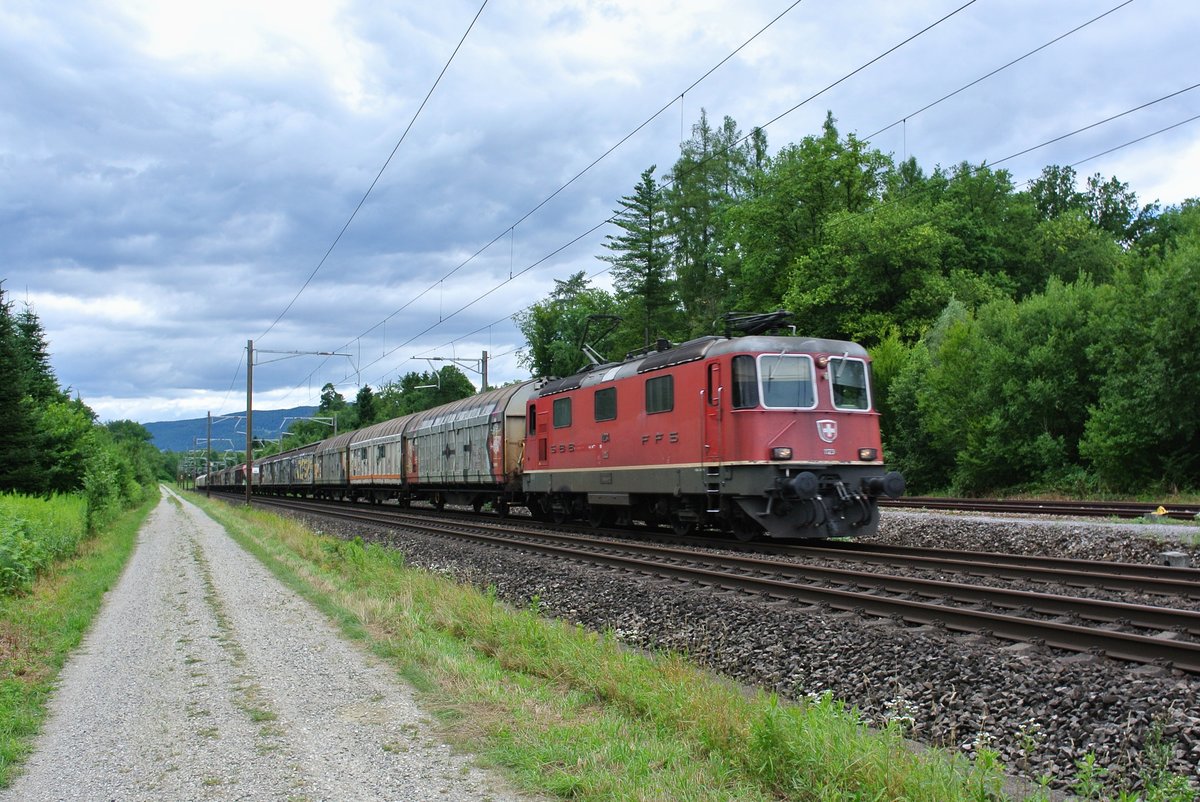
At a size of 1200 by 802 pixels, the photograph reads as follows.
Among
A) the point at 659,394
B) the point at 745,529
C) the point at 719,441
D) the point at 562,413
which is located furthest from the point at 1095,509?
the point at 562,413

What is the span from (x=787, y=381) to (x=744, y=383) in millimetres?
763

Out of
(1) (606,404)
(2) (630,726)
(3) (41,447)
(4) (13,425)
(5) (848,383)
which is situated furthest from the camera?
(3) (41,447)

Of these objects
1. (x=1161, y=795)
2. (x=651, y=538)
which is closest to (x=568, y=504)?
(x=651, y=538)

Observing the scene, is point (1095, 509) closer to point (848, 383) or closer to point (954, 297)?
point (848, 383)

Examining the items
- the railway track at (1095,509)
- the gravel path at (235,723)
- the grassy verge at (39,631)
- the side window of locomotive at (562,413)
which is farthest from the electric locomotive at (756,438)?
the grassy verge at (39,631)

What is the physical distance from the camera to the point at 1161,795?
13.2 feet

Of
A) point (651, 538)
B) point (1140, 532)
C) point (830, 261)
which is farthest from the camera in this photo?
point (830, 261)

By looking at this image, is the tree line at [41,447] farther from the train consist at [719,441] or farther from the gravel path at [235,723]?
the gravel path at [235,723]

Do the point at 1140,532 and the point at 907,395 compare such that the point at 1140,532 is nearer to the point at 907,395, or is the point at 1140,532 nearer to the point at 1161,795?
the point at 1161,795

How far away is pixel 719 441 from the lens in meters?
15.2

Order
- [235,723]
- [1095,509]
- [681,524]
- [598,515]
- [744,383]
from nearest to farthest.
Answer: [235,723] < [744,383] < [681,524] < [1095,509] < [598,515]

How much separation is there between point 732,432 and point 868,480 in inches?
91.1

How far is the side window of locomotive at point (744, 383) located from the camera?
1484 cm

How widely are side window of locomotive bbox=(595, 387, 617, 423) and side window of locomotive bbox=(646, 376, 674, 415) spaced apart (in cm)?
141
